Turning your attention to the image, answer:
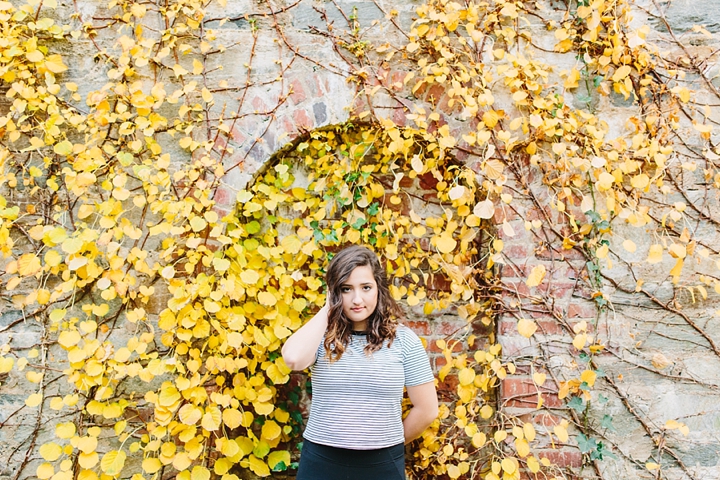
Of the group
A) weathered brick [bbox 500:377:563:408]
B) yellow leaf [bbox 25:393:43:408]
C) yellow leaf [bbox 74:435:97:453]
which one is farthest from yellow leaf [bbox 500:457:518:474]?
yellow leaf [bbox 25:393:43:408]

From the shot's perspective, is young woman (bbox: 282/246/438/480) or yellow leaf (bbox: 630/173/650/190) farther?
yellow leaf (bbox: 630/173/650/190)

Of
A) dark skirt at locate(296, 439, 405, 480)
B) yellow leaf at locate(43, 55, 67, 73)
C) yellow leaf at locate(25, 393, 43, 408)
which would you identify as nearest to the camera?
dark skirt at locate(296, 439, 405, 480)

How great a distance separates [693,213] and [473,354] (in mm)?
1145

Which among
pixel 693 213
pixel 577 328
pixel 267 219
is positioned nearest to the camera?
pixel 577 328

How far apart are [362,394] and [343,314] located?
30 cm

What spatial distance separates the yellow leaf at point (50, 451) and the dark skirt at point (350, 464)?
102cm

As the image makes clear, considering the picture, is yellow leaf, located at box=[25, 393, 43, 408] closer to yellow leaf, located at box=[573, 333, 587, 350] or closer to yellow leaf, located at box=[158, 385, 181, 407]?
yellow leaf, located at box=[158, 385, 181, 407]

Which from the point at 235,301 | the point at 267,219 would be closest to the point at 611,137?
the point at 267,219

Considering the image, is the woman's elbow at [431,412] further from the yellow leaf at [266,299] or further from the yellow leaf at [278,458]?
the yellow leaf at [266,299]

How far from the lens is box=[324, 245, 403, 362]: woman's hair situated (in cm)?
185

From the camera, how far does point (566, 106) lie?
215 cm

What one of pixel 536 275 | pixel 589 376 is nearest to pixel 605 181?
pixel 536 275

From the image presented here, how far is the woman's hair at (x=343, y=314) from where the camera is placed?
6.06 feet

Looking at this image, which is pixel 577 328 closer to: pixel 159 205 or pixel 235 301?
pixel 235 301
